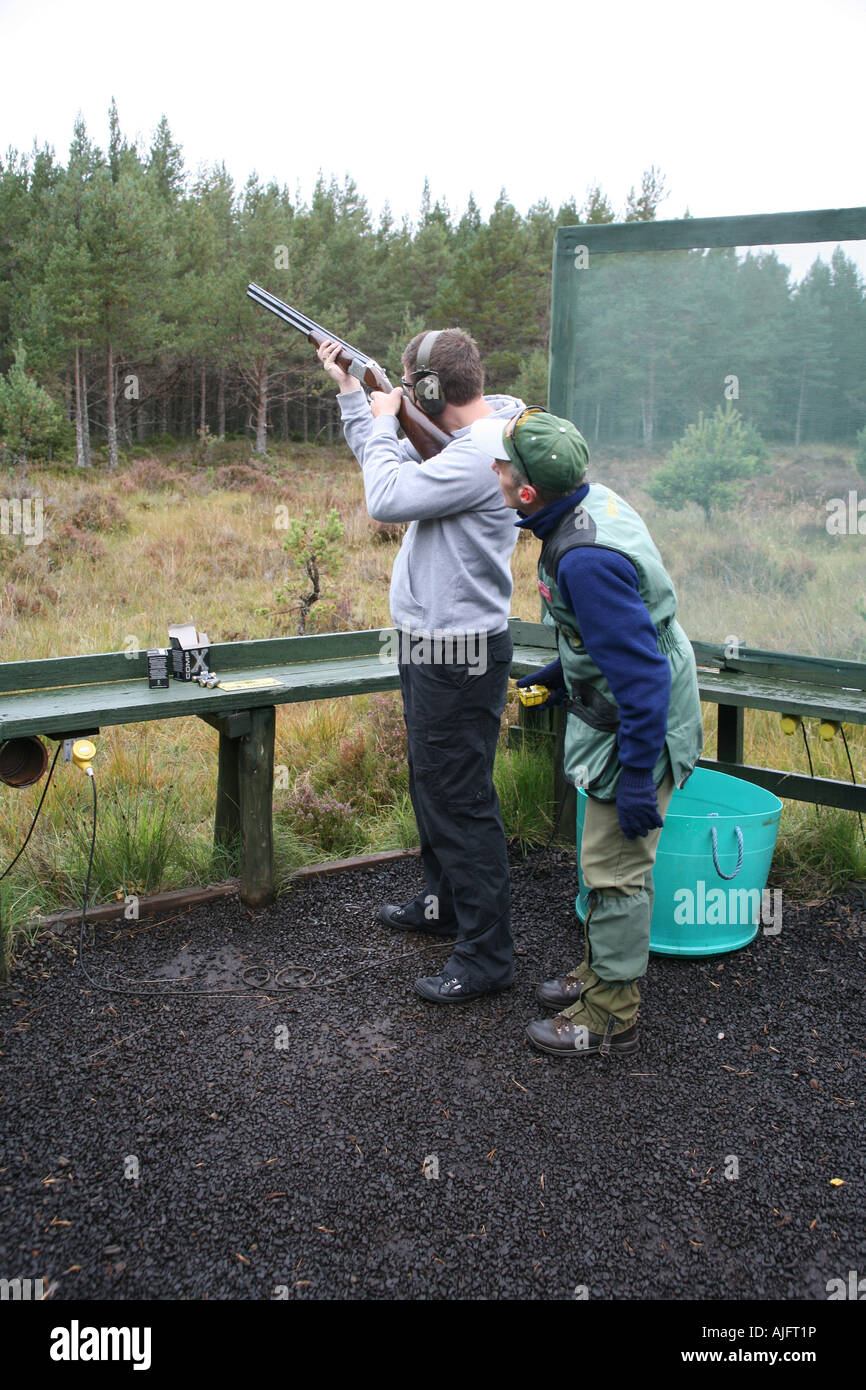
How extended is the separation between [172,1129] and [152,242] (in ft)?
76.6

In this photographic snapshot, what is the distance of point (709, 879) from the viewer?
11.4 ft

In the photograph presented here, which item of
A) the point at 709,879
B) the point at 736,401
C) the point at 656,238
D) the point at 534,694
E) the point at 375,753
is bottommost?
the point at 375,753

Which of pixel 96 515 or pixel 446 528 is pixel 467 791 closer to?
pixel 446 528

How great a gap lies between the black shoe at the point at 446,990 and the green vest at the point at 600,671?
34.1 inches

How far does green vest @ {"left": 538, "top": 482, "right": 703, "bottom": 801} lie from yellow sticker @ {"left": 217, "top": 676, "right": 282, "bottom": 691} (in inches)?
58.5

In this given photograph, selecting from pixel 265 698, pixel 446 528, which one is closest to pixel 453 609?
pixel 446 528

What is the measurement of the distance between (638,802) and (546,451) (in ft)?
3.14

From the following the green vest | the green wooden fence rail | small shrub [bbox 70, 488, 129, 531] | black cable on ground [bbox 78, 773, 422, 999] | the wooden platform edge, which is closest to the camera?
the green vest

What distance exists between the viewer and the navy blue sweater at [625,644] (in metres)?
2.49

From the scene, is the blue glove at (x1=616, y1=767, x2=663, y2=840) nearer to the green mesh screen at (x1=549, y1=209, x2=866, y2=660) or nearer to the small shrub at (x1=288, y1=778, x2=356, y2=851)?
the green mesh screen at (x1=549, y1=209, x2=866, y2=660)

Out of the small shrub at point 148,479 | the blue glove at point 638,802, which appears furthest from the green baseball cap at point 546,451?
the small shrub at point 148,479

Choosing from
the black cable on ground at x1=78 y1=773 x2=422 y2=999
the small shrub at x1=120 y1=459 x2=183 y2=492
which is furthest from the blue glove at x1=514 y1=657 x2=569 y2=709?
the small shrub at x1=120 y1=459 x2=183 y2=492

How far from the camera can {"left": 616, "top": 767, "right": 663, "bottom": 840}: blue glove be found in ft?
8.30
